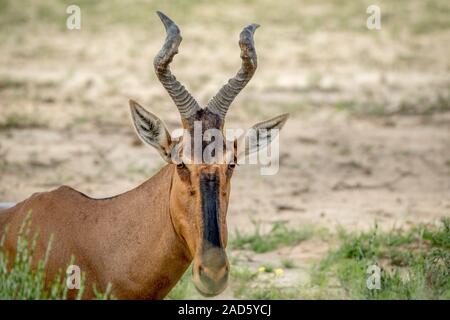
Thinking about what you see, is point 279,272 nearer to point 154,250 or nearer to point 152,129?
point 154,250

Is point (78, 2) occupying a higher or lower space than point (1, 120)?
higher

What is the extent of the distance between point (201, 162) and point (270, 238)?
395 cm

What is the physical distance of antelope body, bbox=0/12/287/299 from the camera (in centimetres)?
695

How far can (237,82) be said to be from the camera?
7.46 meters

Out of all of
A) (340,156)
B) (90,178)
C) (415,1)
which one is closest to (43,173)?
(90,178)

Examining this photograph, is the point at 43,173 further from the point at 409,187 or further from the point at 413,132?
the point at 413,132

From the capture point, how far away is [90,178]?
12883 mm

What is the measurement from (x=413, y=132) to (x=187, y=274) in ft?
24.6

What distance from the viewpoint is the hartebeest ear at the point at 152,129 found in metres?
7.28

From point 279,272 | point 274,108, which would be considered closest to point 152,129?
point 279,272

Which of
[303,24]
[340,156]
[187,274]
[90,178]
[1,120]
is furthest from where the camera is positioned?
[303,24]

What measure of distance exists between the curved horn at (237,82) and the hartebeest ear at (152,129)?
38cm

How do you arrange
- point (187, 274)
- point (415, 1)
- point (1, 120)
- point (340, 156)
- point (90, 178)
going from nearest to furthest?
point (187, 274) → point (90, 178) → point (340, 156) → point (1, 120) → point (415, 1)
